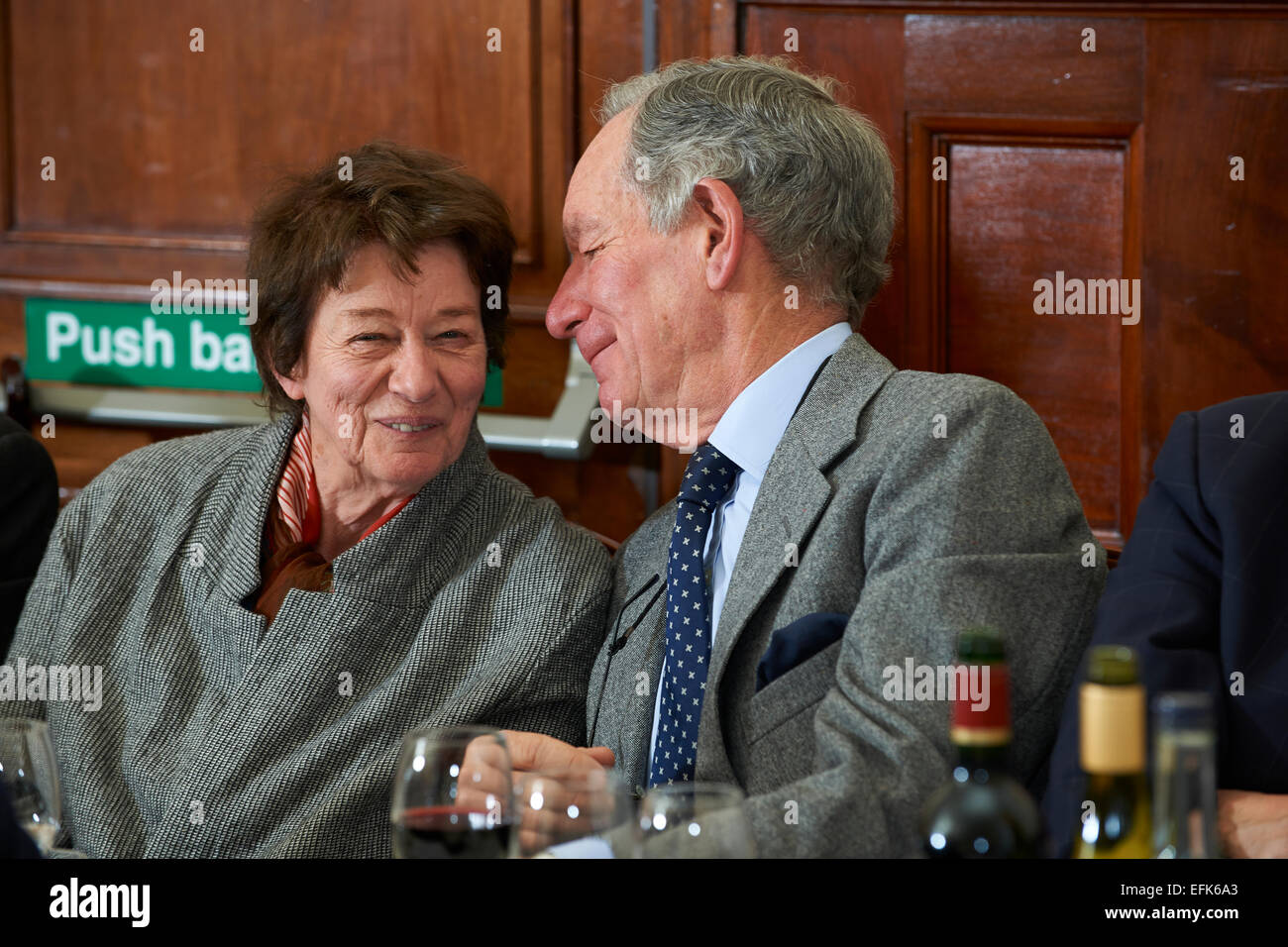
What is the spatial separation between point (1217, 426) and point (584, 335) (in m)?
0.80

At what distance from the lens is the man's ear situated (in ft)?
5.70

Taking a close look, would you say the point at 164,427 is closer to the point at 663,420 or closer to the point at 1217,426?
the point at 663,420

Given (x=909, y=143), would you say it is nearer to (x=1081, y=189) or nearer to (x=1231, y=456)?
(x=1081, y=189)

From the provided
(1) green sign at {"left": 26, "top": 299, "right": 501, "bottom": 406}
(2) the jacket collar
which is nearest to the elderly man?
(2) the jacket collar

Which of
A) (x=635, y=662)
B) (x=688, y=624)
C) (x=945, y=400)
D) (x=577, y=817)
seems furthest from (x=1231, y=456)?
(x=577, y=817)

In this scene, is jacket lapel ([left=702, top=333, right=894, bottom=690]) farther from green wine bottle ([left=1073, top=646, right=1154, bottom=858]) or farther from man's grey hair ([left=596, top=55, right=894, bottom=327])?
green wine bottle ([left=1073, top=646, right=1154, bottom=858])

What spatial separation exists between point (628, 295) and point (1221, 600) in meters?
0.81

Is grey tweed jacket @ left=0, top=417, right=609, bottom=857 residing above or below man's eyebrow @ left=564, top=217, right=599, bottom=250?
below

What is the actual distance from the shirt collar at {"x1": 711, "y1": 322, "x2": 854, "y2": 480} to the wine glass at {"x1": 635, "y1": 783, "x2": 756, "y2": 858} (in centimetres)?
81

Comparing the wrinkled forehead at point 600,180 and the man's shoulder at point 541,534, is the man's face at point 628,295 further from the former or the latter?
→ the man's shoulder at point 541,534

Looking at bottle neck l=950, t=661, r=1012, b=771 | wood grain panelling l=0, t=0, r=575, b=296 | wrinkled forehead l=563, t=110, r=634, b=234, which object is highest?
wood grain panelling l=0, t=0, r=575, b=296

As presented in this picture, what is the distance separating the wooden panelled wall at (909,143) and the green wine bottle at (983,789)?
1597 mm

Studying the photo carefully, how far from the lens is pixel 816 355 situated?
1750mm
